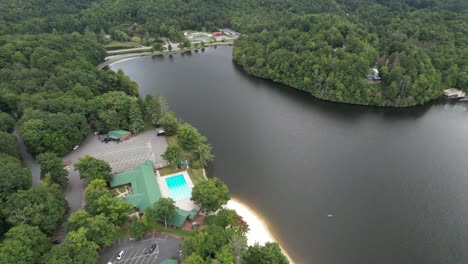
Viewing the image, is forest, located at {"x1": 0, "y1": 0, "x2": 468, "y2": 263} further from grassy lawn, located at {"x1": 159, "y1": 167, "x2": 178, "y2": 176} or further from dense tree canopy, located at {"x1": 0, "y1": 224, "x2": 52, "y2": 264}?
grassy lawn, located at {"x1": 159, "y1": 167, "x2": 178, "y2": 176}

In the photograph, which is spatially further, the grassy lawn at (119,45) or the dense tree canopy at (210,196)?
the grassy lawn at (119,45)

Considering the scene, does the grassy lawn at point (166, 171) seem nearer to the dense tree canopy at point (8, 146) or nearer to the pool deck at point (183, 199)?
the pool deck at point (183, 199)

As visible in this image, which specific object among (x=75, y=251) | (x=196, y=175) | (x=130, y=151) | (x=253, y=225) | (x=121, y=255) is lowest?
(x=253, y=225)

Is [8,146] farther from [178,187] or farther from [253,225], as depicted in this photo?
[253,225]

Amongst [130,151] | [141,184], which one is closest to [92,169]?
[141,184]

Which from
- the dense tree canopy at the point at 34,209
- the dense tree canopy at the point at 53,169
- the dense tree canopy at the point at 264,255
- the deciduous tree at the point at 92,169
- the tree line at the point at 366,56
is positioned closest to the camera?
the dense tree canopy at the point at 264,255

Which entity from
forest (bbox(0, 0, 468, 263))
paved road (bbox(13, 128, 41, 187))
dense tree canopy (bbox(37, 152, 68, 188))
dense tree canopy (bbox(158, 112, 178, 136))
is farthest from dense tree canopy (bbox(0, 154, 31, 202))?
dense tree canopy (bbox(158, 112, 178, 136))

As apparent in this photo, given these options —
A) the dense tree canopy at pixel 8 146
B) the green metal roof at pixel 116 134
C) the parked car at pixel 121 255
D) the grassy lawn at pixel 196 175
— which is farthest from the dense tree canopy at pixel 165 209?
the dense tree canopy at pixel 8 146
